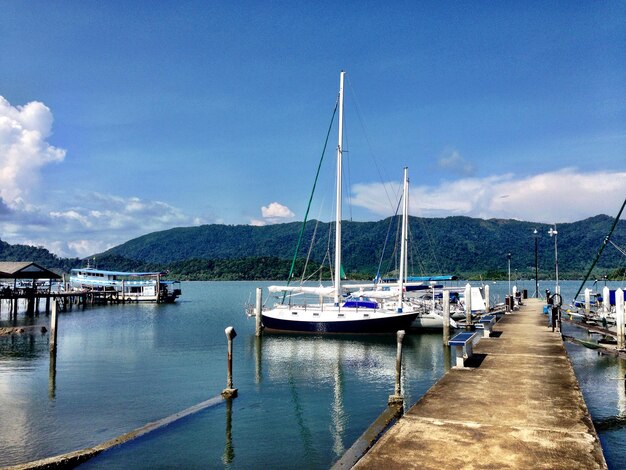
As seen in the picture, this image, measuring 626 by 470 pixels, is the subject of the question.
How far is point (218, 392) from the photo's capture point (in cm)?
2248

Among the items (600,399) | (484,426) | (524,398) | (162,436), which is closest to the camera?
(484,426)

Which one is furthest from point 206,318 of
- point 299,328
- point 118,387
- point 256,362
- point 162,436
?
point 162,436

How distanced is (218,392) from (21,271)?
4693 cm

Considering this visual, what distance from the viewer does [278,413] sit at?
19.1 meters

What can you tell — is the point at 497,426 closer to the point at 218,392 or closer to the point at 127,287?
the point at 218,392

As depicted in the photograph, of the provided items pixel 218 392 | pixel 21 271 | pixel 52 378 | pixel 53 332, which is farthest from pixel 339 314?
pixel 21 271

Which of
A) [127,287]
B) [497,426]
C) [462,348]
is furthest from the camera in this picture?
[127,287]

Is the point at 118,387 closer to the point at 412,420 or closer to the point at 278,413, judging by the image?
the point at 278,413

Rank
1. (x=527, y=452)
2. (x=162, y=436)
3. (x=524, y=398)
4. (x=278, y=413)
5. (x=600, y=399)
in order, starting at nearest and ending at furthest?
(x=527, y=452), (x=524, y=398), (x=162, y=436), (x=278, y=413), (x=600, y=399)

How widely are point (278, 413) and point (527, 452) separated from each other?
1143 centimetres

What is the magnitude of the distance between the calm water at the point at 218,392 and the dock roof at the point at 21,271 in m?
20.1

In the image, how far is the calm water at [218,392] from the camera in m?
15.0

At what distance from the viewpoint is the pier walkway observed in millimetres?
9125

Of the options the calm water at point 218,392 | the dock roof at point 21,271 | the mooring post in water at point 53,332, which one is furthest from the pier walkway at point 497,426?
the dock roof at point 21,271
